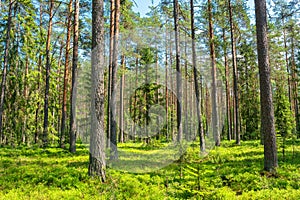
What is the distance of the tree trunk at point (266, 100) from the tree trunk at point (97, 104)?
5795 millimetres

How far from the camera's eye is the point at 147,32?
83.4 feet

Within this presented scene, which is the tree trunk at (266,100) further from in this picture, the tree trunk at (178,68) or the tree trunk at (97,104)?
the tree trunk at (178,68)

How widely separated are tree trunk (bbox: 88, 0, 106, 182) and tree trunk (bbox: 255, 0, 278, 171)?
5795mm

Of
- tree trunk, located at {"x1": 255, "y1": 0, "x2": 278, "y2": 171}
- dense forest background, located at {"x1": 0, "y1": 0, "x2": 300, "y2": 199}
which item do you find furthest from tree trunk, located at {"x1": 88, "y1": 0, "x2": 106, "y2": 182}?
tree trunk, located at {"x1": 255, "y1": 0, "x2": 278, "y2": 171}

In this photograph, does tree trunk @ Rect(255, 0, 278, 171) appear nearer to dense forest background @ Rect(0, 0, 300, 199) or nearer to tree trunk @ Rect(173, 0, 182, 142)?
dense forest background @ Rect(0, 0, 300, 199)

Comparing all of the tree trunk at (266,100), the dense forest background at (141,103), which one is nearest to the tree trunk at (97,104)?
the dense forest background at (141,103)

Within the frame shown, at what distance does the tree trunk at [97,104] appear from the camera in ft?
24.7

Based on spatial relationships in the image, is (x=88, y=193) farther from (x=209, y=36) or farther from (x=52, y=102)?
(x=52, y=102)

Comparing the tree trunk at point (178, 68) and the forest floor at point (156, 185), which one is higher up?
the tree trunk at point (178, 68)

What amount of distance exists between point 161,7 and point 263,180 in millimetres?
13130

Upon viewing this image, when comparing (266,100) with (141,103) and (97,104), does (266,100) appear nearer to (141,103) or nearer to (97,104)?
(97,104)

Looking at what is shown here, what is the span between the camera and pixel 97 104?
781 cm

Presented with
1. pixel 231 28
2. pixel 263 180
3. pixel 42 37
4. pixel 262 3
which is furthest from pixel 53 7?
pixel 263 180

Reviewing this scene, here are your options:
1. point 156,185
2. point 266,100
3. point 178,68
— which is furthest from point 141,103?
point 156,185
